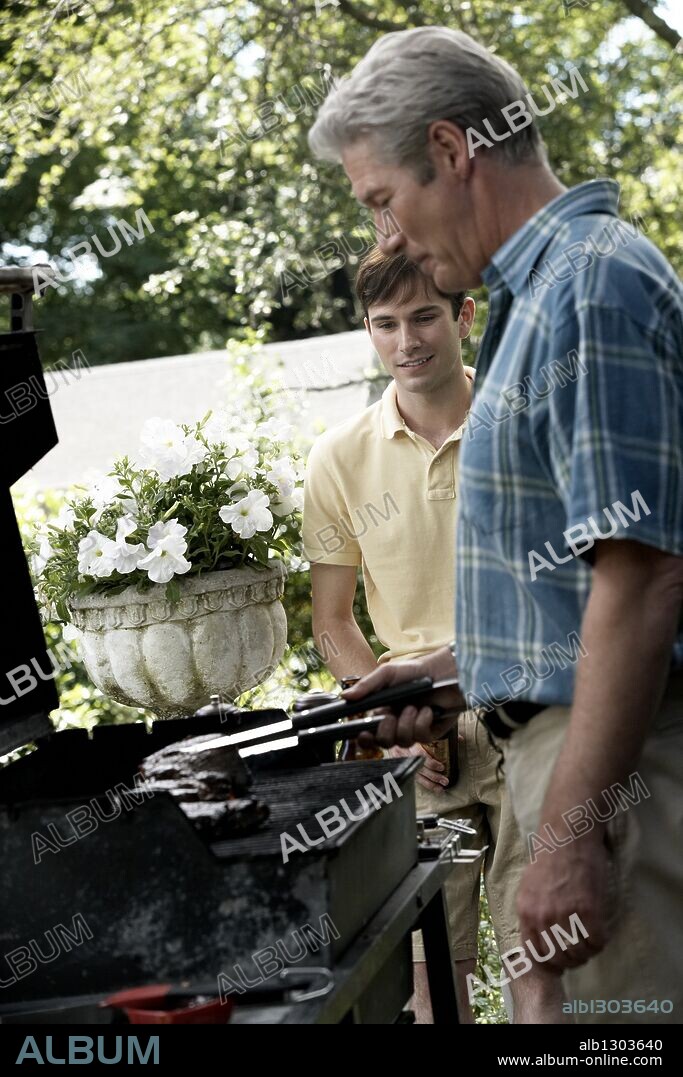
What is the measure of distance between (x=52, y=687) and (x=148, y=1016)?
3.08ft

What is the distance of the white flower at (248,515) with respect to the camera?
3.09m

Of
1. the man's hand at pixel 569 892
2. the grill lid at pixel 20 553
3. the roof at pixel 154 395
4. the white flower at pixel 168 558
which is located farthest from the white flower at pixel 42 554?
the roof at pixel 154 395

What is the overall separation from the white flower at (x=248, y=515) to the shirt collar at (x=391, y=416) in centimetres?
38

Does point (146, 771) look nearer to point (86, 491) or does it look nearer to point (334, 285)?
point (86, 491)

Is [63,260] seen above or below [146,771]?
below

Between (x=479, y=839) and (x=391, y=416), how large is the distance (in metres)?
1.14

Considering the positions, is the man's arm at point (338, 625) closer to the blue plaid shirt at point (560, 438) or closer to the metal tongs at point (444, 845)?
the metal tongs at point (444, 845)

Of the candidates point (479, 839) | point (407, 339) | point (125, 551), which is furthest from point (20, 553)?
point (479, 839)

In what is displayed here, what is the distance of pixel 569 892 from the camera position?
1575mm

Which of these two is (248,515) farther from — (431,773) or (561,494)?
(561,494)

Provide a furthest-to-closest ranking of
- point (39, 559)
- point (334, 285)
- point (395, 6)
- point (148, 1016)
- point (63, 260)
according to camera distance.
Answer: point (63, 260) → point (334, 285) → point (395, 6) → point (39, 559) → point (148, 1016)

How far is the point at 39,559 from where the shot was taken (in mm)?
3285

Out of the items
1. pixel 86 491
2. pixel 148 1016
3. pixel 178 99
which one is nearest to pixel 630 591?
pixel 148 1016

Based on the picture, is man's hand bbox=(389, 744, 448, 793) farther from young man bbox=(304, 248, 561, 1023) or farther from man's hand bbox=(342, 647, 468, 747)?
man's hand bbox=(342, 647, 468, 747)
